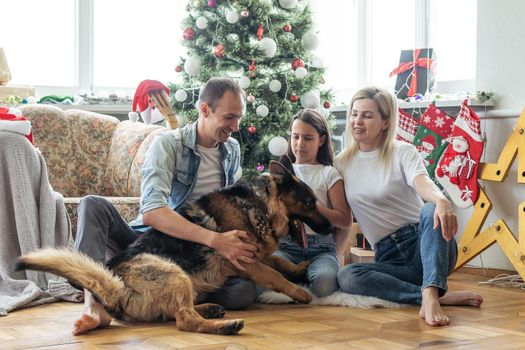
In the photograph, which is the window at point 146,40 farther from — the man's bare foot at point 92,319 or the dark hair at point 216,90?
the man's bare foot at point 92,319

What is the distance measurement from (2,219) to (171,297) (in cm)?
122

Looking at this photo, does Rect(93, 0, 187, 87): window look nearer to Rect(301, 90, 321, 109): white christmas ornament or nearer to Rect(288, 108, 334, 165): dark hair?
Rect(301, 90, 321, 109): white christmas ornament

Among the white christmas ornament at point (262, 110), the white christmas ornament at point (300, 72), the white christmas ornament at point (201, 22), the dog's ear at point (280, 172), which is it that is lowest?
the dog's ear at point (280, 172)

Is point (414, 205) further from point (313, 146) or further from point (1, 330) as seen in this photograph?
point (1, 330)

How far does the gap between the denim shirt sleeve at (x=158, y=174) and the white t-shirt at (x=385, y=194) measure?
0.85 metres

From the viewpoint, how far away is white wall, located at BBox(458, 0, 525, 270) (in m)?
4.10

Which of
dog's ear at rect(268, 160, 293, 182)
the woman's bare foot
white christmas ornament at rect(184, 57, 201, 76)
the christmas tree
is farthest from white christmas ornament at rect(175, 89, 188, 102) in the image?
the woman's bare foot

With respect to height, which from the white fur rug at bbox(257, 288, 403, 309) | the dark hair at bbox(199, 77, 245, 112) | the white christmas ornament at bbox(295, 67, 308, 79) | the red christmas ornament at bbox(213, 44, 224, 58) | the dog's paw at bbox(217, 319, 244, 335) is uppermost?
the red christmas ornament at bbox(213, 44, 224, 58)

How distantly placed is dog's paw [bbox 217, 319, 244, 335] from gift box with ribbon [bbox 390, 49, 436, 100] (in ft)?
9.81

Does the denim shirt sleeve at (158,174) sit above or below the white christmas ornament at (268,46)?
below

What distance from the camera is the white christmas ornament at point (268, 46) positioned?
473cm

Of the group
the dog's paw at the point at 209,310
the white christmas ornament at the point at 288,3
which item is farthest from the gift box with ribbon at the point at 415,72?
the dog's paw at the point at 209,310

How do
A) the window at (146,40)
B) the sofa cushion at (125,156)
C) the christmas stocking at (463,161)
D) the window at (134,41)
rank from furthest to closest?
the window at (134,41)
the window at (146,40)
the sofa cushion at (125,156)
the christmas stocking at (463,161)

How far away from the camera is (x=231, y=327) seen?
7.77ft
